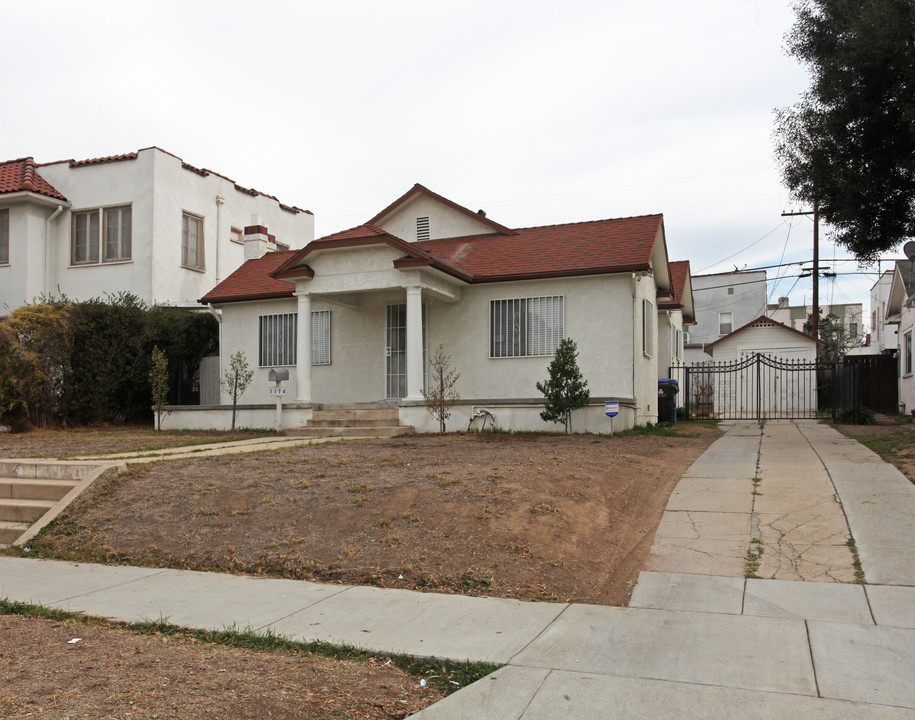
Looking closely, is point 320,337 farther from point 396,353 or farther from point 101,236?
point 101,236

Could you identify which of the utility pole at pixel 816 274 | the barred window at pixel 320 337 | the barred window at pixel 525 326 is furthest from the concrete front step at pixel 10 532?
the utility pole at pixel 816 274

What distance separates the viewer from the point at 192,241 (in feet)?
80.8

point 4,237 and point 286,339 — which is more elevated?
point 4,237

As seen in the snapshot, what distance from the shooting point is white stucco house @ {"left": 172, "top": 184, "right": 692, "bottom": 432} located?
1616 centimetres

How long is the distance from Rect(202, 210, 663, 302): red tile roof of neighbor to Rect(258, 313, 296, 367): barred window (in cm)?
70

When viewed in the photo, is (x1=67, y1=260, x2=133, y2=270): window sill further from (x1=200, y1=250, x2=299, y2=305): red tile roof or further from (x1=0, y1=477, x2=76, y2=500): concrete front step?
(x1=0, y1=477, x2=76, y2=500): concrete front step

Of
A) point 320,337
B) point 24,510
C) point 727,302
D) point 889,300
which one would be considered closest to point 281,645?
point 24,510

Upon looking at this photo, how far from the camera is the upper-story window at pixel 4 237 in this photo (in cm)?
2377

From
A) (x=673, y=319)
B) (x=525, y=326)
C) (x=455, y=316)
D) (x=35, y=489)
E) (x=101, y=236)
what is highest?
(x=101, y=236)

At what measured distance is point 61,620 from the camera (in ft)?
18.6

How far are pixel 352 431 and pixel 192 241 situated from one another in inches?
468

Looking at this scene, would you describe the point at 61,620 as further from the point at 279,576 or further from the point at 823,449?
the point at 823,449

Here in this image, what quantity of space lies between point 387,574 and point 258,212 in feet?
74.6

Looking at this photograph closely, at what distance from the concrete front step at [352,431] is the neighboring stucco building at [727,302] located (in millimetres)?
33274
